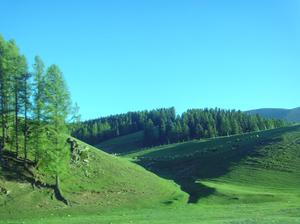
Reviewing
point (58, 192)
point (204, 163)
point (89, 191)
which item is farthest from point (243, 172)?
point (58, 192)

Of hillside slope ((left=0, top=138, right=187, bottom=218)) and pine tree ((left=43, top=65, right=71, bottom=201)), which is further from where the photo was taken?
pine tree ((left=43, top=65, right=71, bottom=201))

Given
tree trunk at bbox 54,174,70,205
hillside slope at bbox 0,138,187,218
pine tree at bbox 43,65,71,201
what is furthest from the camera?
pine tree at bbox 43,65,71,201

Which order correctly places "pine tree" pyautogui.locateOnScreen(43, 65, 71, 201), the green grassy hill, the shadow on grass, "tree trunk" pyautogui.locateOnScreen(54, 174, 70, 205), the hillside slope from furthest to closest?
the shadow on grass
the green grassy hill
"pine tree" pyautogui.locateOnScreen(43, 65, 71, 201)
"tree trunk" pyautogui.locateOnScreen(54, 174, 70, 205)
the hillside slope

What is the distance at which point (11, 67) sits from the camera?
70.9 m

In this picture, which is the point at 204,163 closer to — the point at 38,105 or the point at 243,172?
the point at 243,172

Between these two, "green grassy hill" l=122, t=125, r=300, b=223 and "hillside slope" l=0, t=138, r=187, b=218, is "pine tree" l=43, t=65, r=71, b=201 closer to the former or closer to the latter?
"hillside slope" l=0, t=138, r=187, b=218

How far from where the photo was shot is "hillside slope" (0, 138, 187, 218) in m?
62.9

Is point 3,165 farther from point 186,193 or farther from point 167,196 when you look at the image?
point 186,193

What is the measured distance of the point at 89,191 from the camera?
70.9 meters

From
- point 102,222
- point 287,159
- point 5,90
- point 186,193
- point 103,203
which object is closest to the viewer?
point 102,222

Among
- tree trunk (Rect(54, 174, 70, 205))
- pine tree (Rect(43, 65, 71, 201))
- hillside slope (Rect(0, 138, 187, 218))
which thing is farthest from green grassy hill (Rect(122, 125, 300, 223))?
pine tree (Rect(43, 65, 71, 201))

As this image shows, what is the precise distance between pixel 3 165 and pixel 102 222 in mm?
30461

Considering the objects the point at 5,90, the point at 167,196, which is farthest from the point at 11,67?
the point at 167,196

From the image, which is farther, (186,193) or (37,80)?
(186,193)
